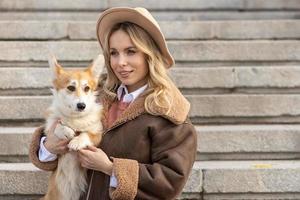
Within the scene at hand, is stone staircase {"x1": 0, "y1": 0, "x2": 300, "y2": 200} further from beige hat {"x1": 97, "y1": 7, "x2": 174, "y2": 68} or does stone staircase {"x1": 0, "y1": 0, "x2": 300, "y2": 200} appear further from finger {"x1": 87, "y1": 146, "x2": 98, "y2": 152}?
beige hat {"x1": 97, "y1": 7, "x2": 174, "y2": 68}

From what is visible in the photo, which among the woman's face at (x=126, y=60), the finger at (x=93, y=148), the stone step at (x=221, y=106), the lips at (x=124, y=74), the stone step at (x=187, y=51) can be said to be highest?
the woman's face at (x=126, y=60)

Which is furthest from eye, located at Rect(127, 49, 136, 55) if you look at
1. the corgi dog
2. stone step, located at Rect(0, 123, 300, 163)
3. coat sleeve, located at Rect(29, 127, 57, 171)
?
stone step, located at Rect(0, 123, 300, 163)

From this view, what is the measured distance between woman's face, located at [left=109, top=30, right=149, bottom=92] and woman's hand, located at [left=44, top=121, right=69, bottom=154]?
0.49m

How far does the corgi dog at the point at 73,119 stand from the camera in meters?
2.96

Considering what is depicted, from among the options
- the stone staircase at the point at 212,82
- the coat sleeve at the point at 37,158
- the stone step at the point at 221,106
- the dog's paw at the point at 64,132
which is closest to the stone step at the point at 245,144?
the stone staircase at the point at 212,82

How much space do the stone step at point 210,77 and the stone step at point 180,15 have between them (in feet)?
5.79

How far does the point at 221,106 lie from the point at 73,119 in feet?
7.27

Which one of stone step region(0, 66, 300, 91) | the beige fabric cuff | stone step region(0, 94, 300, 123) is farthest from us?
stone step region(0, 66, 300, 91)

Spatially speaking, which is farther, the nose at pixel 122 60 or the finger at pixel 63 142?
the finger at pixel 63 142

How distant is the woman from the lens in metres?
2.71

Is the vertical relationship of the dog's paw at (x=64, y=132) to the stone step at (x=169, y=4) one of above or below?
above

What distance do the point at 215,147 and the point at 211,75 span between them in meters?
0.98

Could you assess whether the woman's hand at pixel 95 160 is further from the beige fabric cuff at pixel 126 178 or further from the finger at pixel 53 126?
the finger at pixel 53 126

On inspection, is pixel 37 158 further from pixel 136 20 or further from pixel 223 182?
pixel 223 182
